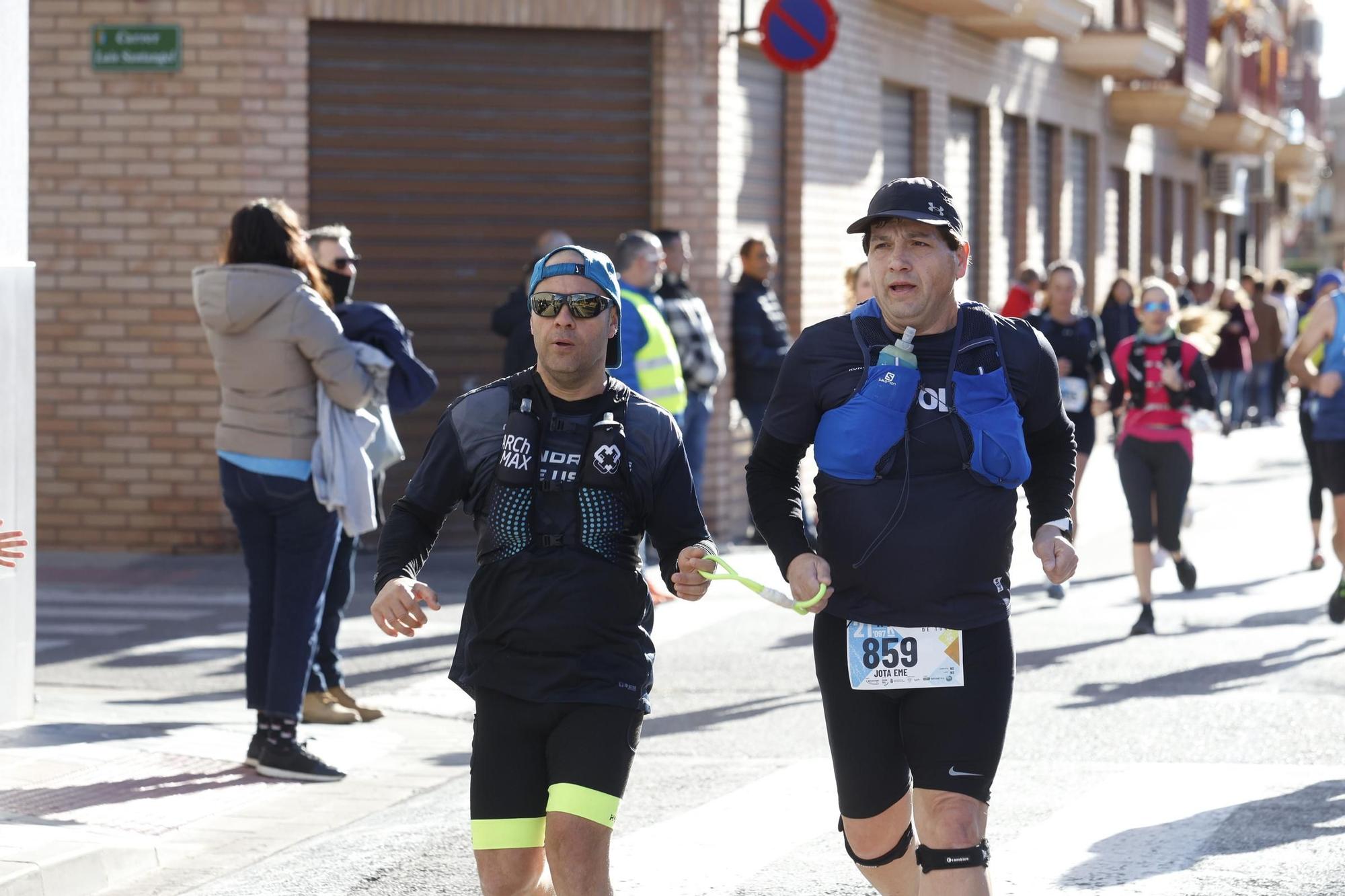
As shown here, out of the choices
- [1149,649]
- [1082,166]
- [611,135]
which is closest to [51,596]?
[611,135]

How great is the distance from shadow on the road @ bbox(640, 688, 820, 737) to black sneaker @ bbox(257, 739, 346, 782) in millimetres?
1456

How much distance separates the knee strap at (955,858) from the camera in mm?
4625

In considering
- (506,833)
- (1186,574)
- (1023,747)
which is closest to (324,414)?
(1023,747)

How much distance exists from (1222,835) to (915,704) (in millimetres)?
2397

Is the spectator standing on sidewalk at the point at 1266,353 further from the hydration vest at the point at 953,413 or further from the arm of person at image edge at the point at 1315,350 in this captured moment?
the hydration vest at the point at 953,413

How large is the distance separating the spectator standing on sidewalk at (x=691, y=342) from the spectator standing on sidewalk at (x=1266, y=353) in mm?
16350

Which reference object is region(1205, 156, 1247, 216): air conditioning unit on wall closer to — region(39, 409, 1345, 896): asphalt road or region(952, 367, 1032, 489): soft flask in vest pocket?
region(39, 409, 1345, 896): asphalt road

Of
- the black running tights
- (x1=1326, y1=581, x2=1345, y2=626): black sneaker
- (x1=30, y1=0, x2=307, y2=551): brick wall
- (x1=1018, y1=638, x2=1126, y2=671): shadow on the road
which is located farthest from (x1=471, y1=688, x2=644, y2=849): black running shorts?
(x1=30, y1=0, x2=307, y2=551): brick wall

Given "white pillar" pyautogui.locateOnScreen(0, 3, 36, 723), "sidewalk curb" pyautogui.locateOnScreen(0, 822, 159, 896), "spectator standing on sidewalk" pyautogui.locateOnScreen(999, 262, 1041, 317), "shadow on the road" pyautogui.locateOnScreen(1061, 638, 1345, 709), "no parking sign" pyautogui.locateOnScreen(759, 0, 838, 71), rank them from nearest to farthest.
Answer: "sidewalk curb" pyautogui.locateOnScreen(0, 822, 159, 896) → "white pillar" pyautogui.locateOnScreen(0, 3, 36, 723) → "shadow on the road" pyautogui.locateOnScreen(1061, 638, 1345, 709) → "no parking sign" pyautogui.locateOnScreen(759, 0, 838, 71) → "spectator standing on sidewalk" pyautogui.locateOnScreen(999, 262, 1041, 317)

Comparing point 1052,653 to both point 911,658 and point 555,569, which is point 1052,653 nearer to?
point 911,658

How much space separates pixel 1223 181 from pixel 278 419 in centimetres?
3329

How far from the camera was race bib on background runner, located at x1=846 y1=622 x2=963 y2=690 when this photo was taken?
475 centimetres

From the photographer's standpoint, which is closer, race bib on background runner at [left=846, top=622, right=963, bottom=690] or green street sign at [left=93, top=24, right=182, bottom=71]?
race bib on background runner at [left=846, top=622, right=963, bottom=690]

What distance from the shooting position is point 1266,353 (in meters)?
28.6
